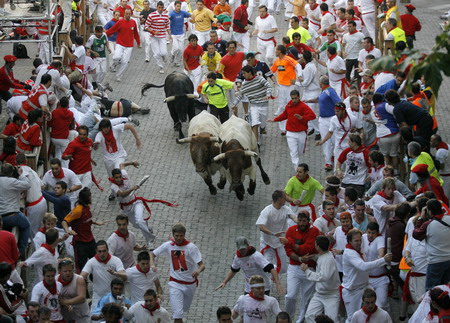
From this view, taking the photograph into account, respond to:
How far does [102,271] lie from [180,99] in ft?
27.6

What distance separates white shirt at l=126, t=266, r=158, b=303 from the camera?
559 inches

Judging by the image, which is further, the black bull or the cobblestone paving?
the black bull

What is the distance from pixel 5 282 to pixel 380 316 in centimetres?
475

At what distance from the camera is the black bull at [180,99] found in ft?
72.8

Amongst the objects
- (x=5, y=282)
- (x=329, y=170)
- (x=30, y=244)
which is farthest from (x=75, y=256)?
(x=329, y=170)

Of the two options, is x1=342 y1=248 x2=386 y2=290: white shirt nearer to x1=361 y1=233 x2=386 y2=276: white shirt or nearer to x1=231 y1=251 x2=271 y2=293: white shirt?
x1=361 y1=233 x2=386 y2=276: white shirt

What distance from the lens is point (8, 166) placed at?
51.5 feet

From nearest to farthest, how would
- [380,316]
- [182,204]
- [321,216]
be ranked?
[380,316]
[321,216]
[182,204]

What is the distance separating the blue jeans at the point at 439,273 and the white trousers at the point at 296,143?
6.23 m

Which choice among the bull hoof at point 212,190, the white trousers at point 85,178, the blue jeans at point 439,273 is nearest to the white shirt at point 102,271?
the white trousers at point 85,178

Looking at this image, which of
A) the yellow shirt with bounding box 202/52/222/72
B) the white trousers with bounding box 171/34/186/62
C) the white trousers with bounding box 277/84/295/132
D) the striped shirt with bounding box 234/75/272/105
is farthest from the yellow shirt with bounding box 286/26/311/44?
the striped shirt with bounding box 234/75/272/105

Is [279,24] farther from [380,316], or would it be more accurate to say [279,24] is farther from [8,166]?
A: [380,316]

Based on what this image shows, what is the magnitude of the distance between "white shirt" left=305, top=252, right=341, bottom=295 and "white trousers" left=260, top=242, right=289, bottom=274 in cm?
152

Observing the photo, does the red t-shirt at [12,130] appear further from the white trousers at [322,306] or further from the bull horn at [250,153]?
the white trousers at [322,306]
